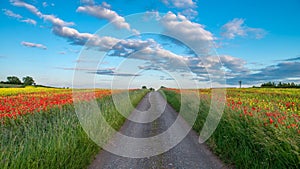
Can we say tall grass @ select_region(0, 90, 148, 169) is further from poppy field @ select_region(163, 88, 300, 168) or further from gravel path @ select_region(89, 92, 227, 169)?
poppy field @ select_region(163, 88, 300, 168)

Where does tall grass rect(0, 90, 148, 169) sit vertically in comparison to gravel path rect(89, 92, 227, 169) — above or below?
above

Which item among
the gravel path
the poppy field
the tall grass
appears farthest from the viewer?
the gravel path

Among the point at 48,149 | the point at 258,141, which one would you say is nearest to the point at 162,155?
the point at 258,141

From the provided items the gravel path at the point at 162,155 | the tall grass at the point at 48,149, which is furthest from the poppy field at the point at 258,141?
the tall grass at the point at 48,149

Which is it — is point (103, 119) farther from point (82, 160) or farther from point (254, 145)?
point (254, 145)

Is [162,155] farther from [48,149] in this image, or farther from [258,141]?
[48,149]

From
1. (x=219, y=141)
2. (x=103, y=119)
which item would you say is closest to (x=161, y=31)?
(x=103, y=119)

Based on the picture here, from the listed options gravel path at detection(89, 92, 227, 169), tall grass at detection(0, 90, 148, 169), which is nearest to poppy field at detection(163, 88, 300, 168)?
gravel path at detection(89, 92, 227, 169)

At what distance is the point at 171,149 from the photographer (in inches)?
293

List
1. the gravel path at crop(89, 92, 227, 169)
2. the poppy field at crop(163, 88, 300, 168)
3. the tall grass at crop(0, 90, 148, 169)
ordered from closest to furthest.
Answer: the tall grass at crop(0, 90, 148, 169) < the poppy field at crop(163, 88, 300, 168) < the gravel path at crop(89, 92, 227, 169)

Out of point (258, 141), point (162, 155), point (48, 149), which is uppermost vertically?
point (258, 141)

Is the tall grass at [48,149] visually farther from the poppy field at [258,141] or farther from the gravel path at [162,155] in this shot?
the poppy field at [258,141]

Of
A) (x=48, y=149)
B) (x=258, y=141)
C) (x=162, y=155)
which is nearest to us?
(x=48, y=149)

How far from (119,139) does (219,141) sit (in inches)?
149
